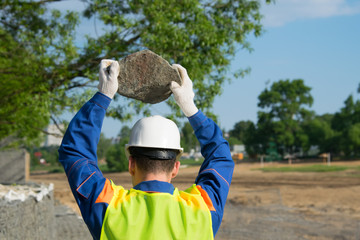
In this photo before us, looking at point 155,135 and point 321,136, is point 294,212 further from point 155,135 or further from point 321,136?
point 321,136

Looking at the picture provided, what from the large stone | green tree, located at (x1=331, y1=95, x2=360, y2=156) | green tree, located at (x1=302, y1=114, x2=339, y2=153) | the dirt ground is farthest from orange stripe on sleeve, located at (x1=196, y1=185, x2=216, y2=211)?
green tree, located at (x1=302, y1=114, x2=339, y2=153)

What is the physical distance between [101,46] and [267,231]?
Result: 6458 millimetres

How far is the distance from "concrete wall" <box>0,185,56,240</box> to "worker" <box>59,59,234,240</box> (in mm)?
3861

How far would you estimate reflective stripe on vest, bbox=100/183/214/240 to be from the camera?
1.95 m

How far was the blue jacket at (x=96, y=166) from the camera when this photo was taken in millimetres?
2018

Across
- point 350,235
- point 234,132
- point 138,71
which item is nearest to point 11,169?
point 350,235

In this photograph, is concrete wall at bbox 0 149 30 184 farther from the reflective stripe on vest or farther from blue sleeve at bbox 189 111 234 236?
the reflective stripe on vest

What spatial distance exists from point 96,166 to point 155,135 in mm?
314

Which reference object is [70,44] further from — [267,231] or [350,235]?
[350,235]

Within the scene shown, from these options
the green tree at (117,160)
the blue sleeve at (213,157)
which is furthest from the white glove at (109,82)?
the green tree at (117,160)

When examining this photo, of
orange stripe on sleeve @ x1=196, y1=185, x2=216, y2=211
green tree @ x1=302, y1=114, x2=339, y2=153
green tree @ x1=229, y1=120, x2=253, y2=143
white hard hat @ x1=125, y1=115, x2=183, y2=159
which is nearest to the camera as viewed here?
orange stripe on sleeve @ x1=196, y1=185, x2=216, y2=211

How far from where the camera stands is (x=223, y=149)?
2.29 m

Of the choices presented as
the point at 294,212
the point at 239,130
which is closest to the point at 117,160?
the point at 294,212

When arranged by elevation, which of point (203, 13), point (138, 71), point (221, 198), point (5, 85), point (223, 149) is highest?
point (203, 13)
